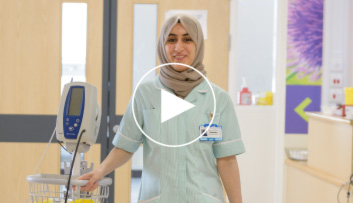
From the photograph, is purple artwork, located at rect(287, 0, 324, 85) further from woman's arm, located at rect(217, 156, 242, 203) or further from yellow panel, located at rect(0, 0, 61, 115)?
woman's arm, located at rect(217, 156, 242, 203)

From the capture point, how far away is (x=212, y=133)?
180cm

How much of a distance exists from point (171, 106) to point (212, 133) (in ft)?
0.63

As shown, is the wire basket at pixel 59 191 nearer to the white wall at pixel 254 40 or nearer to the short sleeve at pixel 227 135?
the short sleeve at pixel 227 135

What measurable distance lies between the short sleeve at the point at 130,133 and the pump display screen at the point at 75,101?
241mm

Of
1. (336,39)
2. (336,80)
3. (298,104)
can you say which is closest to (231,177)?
(298,104)

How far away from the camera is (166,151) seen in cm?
178

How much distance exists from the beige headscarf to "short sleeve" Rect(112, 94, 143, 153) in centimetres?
17

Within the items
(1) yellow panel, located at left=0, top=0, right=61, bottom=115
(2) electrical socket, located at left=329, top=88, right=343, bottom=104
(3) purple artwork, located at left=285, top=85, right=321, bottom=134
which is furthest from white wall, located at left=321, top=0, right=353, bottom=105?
(1) yellow panel, located at left=0, top=0, right=61, bottom=115

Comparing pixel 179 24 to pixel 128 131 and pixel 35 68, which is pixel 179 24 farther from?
pixel 35 68

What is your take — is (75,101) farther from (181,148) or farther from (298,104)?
(298,104)

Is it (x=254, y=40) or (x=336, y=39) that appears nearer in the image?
(x=336, y=39)

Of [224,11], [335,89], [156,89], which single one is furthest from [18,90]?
[335,89]

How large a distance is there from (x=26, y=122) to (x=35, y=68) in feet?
1.30

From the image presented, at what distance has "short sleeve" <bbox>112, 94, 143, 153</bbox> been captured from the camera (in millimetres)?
1870
